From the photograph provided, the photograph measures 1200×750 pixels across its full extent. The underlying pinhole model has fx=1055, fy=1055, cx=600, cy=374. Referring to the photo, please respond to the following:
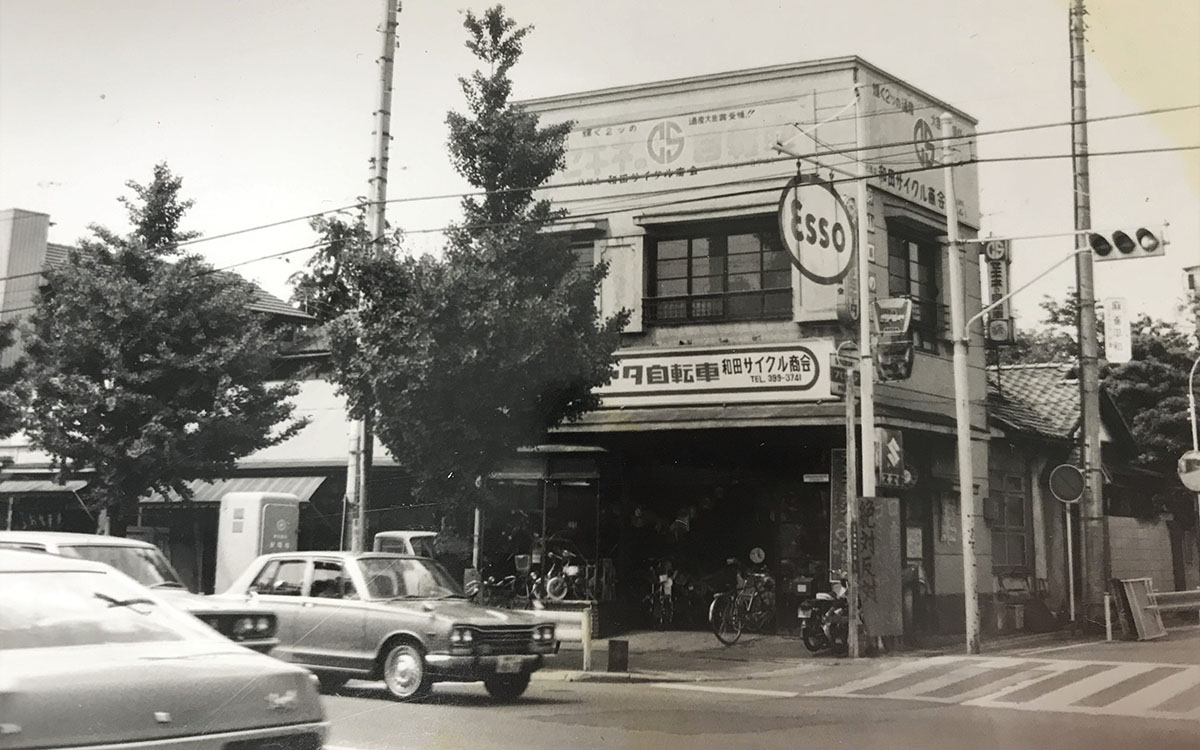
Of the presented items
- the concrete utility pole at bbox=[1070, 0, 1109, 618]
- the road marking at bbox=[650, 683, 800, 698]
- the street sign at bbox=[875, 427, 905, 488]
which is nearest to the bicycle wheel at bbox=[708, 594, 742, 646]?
the street sign at bbox=[875, 427, 905, 488]

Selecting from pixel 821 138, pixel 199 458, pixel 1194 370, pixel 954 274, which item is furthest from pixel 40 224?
pixel 1194 370

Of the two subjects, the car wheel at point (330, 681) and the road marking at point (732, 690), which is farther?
the road marking at point (732, 690)

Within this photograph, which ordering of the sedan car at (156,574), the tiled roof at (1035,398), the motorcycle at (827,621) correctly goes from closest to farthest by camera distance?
the sedan car at (156,574) < the motorcycle at (827,621) < the tiled roof at (1035,398)

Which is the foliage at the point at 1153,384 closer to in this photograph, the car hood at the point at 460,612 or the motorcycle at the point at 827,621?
the motorcycle at the point at 827,621

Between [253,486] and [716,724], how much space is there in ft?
33.6

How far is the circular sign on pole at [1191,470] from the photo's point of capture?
11156 mm

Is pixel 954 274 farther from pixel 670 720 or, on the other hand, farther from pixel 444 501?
pixel 670 720

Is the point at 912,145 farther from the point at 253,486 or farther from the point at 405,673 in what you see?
the point at 253,486

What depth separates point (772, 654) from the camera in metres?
14.9


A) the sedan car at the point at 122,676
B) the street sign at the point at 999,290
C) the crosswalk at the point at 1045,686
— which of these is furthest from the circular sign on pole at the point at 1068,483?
the sedan car at the point at 122,676

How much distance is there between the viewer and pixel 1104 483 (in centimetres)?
1498

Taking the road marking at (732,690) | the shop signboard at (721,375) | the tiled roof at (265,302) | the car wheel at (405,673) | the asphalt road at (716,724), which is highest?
the tiled roof at (265,302)

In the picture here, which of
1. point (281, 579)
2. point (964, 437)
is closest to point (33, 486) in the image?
point (281, 579)

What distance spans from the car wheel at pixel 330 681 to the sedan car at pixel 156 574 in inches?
40.3
